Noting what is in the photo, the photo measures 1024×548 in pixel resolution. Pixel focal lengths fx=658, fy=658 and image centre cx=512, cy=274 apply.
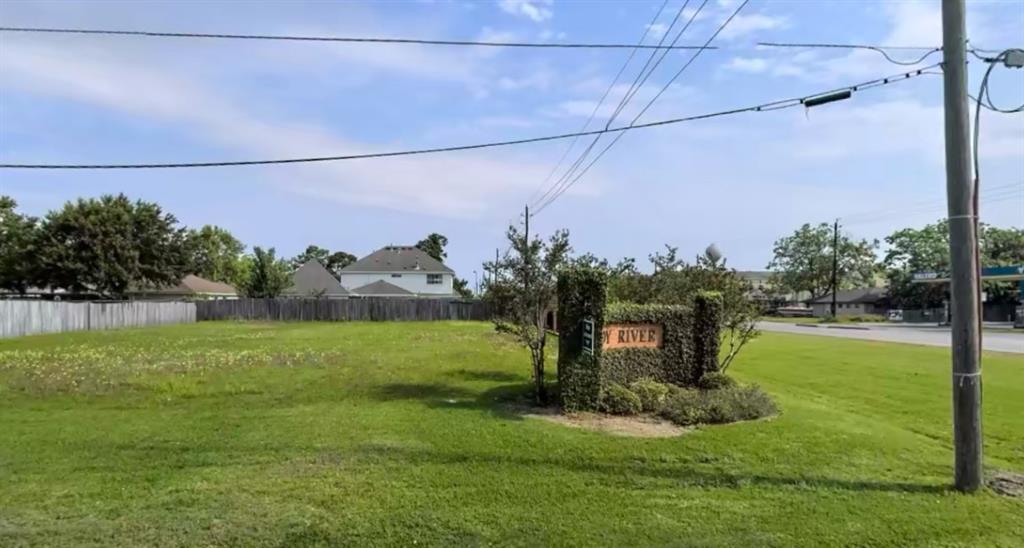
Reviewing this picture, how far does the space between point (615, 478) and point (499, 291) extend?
4.84 m

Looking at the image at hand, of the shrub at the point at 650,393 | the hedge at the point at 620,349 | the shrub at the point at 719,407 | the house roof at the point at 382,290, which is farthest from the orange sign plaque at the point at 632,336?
the house roof at the point at 382,290

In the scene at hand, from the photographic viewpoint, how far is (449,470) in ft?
19.3

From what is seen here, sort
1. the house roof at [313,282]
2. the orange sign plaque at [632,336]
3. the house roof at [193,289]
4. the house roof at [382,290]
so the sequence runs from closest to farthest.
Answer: the orange sign plaque at [632,336] → the house roof at [193,289] → the house roof at [382,290] → the house roof at [313,282]

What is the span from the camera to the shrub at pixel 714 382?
33.7 feet

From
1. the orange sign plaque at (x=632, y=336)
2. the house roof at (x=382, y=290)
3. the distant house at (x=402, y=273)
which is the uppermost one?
the distant house at (x=402, y=273)

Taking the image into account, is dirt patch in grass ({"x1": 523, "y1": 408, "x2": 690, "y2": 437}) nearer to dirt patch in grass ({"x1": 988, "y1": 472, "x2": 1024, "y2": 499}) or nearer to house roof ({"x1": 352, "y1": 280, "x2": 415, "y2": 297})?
dirt patch in grass ({"x1": 988, "y1": 472, "x2": 1024, "y2": 499})

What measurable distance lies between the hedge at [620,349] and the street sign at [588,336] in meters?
0.05

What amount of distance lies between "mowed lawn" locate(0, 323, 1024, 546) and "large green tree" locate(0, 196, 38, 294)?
39.0 metres

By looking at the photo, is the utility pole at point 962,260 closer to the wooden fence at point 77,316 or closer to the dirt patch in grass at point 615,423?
the dirt patch in grass at point 615,423

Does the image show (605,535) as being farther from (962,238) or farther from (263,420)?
(263,420)

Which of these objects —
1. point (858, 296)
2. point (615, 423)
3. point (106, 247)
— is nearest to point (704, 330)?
point (615, 423)

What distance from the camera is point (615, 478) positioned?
5812 millimetres

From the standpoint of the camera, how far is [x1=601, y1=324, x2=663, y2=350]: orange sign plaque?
32.8 feet

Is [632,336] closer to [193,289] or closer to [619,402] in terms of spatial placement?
[619,402]
